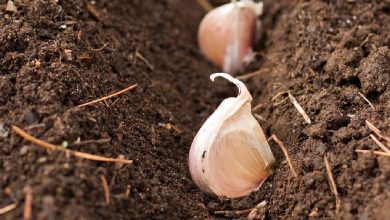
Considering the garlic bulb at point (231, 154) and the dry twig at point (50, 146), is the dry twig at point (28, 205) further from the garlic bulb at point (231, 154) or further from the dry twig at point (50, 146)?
the garlic bulb at point (231, 154)

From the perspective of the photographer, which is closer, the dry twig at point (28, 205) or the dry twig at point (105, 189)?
the dry twig at point (28, 205)

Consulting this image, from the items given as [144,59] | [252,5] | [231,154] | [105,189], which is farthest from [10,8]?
[252,5]

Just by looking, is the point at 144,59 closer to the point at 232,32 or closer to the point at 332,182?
the point at 232,32

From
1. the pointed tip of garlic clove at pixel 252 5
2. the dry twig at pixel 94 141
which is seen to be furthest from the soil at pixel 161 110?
the pointed tip of garlic clove at pixel 252 5

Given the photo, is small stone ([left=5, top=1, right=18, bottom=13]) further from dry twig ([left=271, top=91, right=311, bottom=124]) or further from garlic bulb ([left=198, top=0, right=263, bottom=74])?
dry twig ([left=271, top=91, right=311, bottom=124])

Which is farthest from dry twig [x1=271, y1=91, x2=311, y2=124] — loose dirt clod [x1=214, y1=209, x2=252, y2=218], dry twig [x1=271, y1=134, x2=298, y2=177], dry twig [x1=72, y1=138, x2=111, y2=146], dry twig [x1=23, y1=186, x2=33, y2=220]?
dry twig [x1=23, y1=186, x2=33, y2=220]

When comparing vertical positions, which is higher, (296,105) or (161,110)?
(296,105)

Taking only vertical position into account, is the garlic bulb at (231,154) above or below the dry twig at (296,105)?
below
